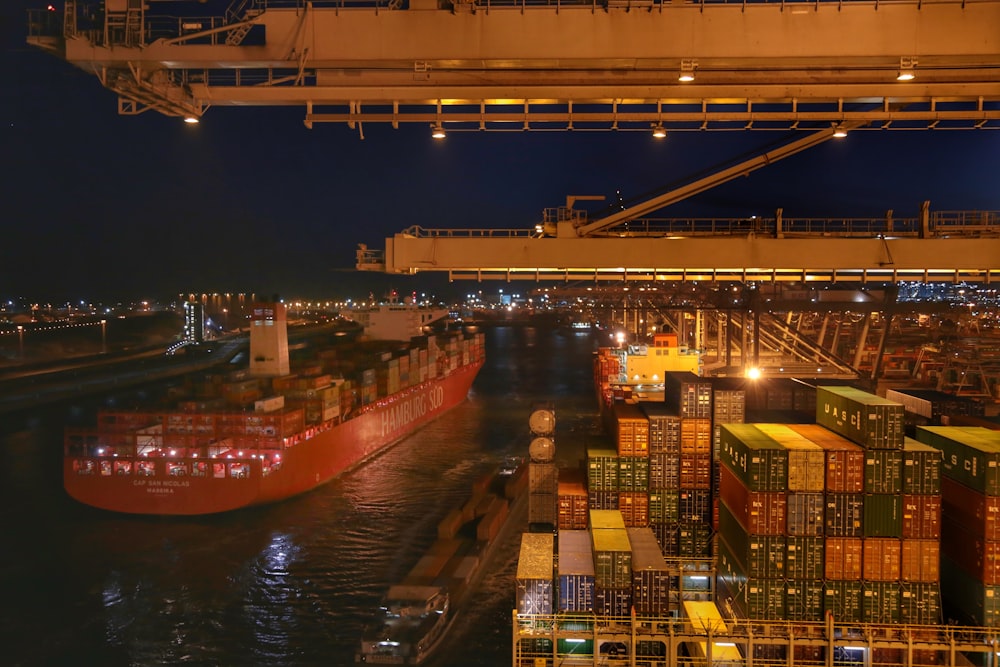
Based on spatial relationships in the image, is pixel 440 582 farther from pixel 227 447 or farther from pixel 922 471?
pixel 227 447

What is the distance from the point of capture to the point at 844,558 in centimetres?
1020

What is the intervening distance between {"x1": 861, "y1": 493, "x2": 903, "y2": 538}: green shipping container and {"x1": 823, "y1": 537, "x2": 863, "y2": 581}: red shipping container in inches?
10.4

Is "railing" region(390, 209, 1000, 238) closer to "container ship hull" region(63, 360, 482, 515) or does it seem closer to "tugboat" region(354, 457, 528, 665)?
"tugboat" region(354, 457, 528, 665)

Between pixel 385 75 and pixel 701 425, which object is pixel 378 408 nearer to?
pixel 701 425

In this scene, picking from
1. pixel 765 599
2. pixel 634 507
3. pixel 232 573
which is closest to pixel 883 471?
pixel 765 599

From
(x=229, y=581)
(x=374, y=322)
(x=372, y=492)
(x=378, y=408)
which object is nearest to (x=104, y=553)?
(x=229, y=581)

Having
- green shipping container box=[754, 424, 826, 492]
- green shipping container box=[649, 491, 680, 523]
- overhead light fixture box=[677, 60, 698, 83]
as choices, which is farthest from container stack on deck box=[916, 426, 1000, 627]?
overhead light fixture box=[677, 60, 698, 83]

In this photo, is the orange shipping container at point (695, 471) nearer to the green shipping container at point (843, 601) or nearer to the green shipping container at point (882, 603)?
the green shipping container at point (843, 601)

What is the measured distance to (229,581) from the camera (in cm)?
1902

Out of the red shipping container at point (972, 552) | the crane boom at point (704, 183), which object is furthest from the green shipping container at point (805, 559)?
the crane boom at point (704, 183)

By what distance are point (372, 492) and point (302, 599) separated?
1020 cm

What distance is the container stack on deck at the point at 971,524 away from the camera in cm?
960

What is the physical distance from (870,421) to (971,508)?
192cm

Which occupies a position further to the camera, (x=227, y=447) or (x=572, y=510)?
(x=227, y=447)
